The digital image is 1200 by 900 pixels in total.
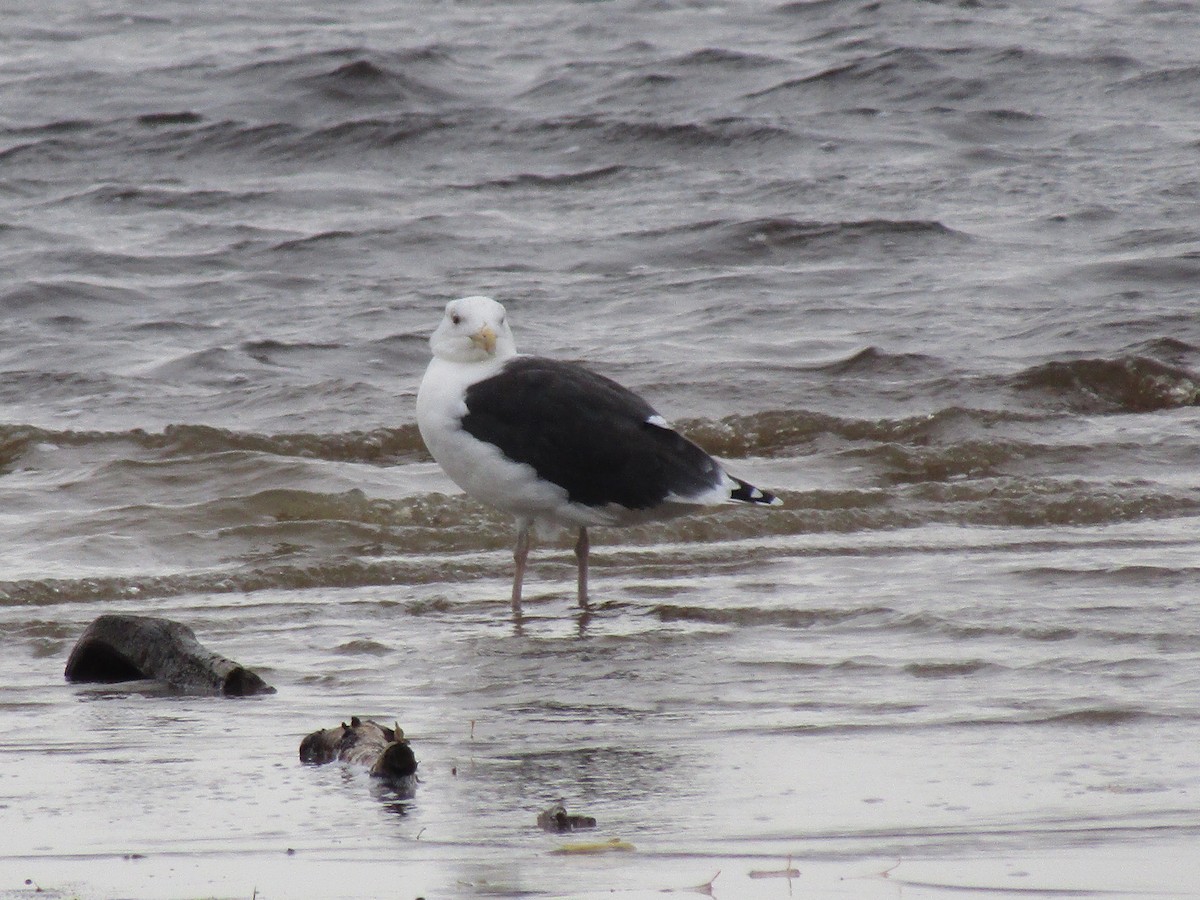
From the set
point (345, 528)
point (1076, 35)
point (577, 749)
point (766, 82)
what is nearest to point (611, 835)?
point (577, 749)

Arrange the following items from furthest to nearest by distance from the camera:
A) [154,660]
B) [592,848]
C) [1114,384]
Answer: [1114,384]
[154,660]
[592,848]

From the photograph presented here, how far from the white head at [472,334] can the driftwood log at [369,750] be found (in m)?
2.64

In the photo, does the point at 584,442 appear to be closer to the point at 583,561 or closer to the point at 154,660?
the point at 583,561

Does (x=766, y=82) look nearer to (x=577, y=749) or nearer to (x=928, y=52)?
(x=928, y=52)

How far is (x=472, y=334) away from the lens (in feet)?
21.6

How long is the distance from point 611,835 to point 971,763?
2.84 feet

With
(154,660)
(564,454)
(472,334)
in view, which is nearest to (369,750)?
(154,660)

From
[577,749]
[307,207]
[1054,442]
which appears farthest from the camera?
[307,207]

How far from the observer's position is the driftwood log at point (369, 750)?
3.81 m

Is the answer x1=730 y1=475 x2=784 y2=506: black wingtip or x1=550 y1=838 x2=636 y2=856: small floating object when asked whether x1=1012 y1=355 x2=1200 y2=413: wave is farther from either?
x1=550 y1=838 x2=636 y2=856: small floating object

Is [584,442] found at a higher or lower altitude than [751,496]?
higher

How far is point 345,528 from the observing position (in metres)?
7.33

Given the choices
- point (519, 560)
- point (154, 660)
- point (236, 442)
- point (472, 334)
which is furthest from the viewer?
point (236, 442)

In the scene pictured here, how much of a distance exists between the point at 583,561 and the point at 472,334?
33.7 inches
